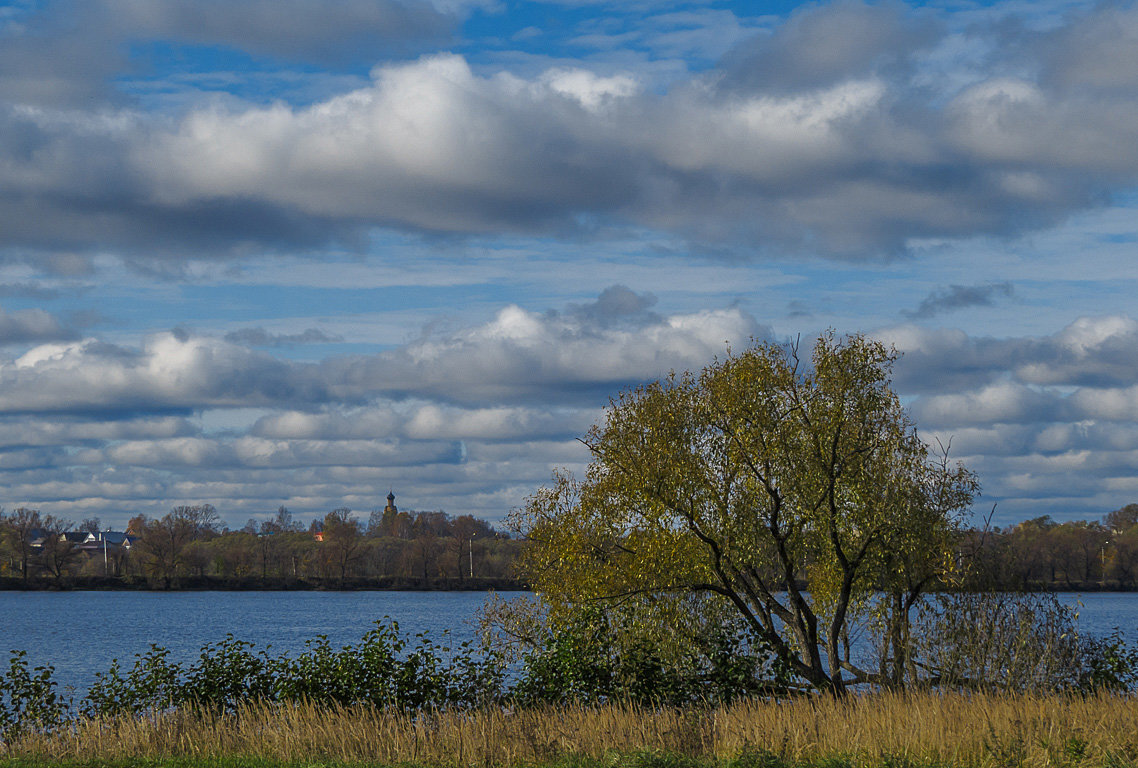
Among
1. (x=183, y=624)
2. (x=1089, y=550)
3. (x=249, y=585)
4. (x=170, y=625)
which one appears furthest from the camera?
(x=249, y=585)

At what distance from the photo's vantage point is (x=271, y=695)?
22.8 metres

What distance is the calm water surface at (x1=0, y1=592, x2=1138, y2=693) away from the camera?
5400 centimetres

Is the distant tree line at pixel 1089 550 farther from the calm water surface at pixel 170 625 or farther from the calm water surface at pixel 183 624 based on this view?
the calm water surface at pixel 170 625

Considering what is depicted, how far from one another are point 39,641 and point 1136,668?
56.8 m

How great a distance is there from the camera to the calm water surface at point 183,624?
5400cm

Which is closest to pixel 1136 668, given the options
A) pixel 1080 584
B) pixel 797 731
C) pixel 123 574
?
pixel 797 731

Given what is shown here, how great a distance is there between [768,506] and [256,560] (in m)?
149

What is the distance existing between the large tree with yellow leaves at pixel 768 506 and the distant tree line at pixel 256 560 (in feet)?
396

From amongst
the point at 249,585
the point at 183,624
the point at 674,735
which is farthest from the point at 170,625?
the point at 249,585

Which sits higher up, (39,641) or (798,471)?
(798,471)

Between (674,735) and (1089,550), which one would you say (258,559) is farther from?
(674,735)

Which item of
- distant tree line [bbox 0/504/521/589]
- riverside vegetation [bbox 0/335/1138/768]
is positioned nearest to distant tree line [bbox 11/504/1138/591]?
distant tree line [bbox 0/504/521/589]

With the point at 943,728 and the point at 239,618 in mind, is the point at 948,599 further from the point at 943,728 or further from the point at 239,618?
the point at 239,618

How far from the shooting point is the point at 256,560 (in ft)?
535
